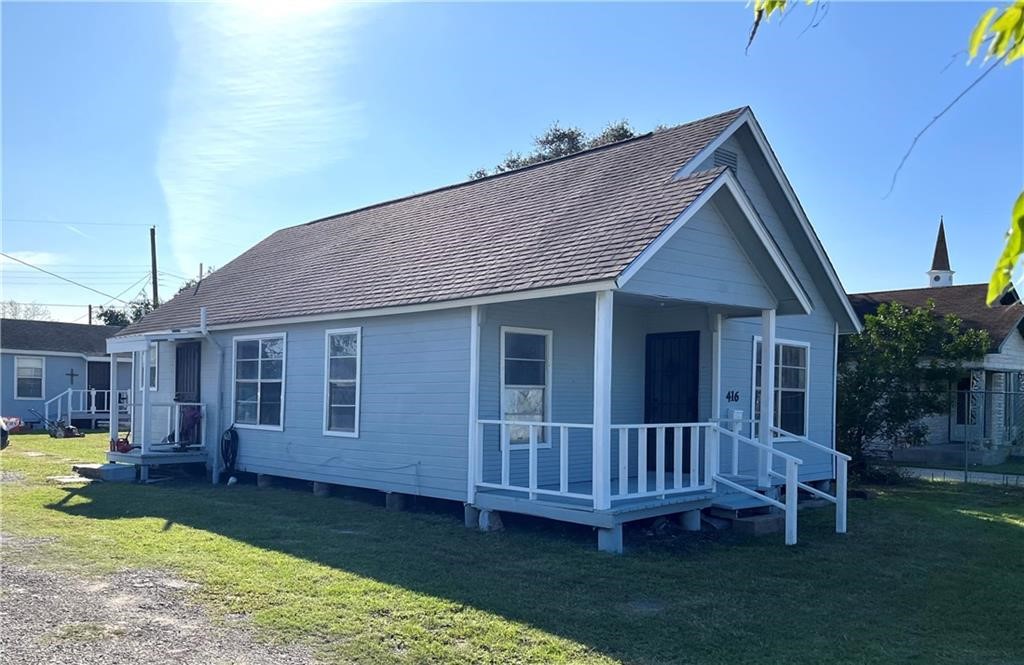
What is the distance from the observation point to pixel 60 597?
22.5ft

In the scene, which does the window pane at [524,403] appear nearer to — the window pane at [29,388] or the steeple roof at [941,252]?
the window pane at [29,388]

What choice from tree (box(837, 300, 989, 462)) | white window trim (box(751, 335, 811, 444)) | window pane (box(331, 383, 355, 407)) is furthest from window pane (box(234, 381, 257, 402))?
tree (box(837, 300, 989, 462))

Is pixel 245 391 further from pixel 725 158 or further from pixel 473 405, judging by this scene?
pixel 725 158

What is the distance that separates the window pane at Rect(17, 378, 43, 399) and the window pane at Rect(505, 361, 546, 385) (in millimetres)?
26746

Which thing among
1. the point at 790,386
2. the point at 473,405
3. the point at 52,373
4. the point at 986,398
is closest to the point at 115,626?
the point at 473,405

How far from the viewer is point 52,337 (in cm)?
3297

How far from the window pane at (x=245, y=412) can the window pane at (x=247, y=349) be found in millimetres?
792

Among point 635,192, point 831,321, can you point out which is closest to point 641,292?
point 635,192

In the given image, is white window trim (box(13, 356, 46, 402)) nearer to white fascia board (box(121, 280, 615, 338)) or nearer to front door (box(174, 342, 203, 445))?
front door (box(174, 342, 203, 445))

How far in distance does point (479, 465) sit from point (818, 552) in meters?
3.86

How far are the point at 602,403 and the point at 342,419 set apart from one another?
495 centimetres

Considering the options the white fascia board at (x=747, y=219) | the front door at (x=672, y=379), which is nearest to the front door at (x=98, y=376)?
the front door at (x=672, y=379)

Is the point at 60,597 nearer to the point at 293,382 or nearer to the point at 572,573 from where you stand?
the point at 572,573

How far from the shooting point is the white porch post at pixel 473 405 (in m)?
10.4
